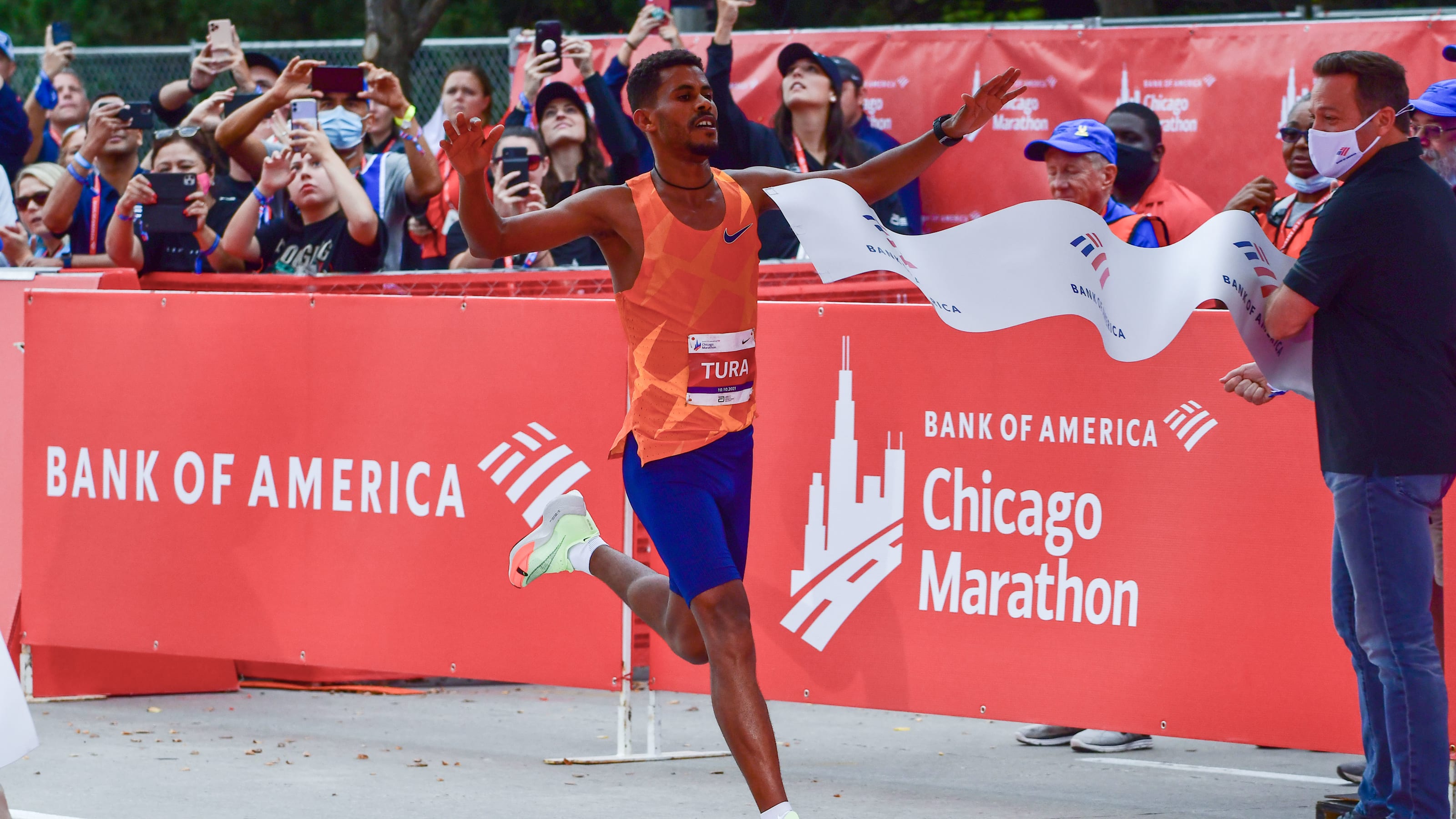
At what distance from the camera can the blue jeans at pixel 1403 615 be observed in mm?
4941

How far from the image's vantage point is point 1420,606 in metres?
4.97

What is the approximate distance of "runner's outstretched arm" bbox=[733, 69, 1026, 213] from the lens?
5.45 metres

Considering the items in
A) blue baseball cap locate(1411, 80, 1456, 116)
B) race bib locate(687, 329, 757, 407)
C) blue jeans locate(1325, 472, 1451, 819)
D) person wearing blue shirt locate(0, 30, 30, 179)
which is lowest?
blue jeans locate(1325, 472, 1451, 819)

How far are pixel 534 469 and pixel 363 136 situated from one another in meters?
3.38

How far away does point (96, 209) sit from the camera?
976 cm

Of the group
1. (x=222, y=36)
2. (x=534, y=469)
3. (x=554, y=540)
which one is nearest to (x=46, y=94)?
(x=222, y=36)

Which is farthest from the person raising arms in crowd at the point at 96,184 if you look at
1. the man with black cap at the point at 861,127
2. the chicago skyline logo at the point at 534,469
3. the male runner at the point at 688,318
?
the male runner at the point at 688,318

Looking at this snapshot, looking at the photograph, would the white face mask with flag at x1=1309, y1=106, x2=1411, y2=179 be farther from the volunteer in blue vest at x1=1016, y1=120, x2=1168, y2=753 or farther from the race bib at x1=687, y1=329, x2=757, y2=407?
the volunteer in blue vest at x1=1016, y1=120, x2=1168, y2=753

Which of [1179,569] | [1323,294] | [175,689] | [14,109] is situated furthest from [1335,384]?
[14,109]

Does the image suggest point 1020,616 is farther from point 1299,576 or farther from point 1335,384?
point 1335,384

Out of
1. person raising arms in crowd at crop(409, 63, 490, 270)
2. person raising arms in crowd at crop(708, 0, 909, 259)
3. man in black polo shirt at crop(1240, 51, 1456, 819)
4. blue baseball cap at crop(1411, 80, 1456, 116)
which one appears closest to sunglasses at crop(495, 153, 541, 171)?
person raising arms in crowd at crop(409, 63, 490, 270)

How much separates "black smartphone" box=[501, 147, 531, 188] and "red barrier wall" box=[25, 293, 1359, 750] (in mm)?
1833

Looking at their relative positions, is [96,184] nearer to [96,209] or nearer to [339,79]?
[96,209]

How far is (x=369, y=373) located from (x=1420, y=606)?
390 centimetres
